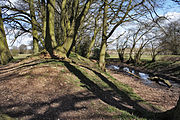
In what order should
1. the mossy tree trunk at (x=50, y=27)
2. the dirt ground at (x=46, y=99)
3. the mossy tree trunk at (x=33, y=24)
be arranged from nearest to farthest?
the dirt ground at (x=46, y=99) < the mossy tree trunk at (x=50, y=27) < the mossy tree trunk at (x=33, y=24)

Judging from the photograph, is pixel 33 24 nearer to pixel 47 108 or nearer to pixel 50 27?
pixel 50 27

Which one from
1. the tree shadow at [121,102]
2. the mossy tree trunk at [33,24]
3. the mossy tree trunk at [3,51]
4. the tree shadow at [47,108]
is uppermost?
the mossy tree trunk at [33,24]

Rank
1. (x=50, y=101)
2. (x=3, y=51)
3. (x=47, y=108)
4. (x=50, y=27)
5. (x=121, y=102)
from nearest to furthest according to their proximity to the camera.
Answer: (x=47, y=108) → (x=50, y=101) → (x=121, y=102) → (x=50, y=27) → (x=3, y=51)

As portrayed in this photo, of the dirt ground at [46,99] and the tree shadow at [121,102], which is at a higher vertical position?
the dirt ground at [46,99]

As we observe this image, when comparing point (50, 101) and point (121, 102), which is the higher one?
point (50, 101)

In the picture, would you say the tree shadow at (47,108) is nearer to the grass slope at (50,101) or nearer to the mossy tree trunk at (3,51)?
the grass slope at (50,101)

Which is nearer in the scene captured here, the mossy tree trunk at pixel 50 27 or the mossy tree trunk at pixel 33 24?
the mossy tree trunk at pixel 50 27

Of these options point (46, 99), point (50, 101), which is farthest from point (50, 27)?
point (50, 101)

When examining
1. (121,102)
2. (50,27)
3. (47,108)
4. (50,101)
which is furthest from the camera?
(50,27)

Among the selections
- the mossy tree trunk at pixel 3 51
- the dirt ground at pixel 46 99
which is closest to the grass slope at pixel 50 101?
the dirt ground at pixel 46 99

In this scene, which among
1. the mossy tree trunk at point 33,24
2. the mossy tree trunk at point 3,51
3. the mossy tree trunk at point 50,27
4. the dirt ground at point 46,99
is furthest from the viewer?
the mossy tree trunk at point 33,24

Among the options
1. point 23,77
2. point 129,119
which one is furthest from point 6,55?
point 129,119

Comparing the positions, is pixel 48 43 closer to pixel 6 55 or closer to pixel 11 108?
pixel 6 55

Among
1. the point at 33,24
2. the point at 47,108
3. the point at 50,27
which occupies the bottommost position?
the point at 47,108
